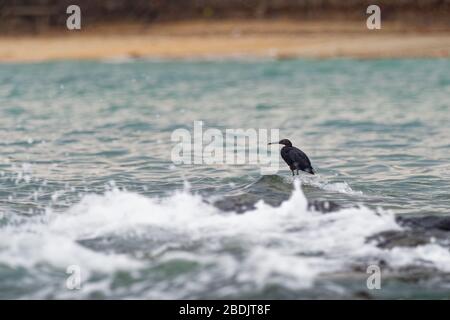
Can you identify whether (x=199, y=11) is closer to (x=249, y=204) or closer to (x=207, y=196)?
(x=207, y=196)

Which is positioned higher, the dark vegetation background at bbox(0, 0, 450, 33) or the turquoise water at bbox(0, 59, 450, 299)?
the dark vegetation background at bbox(0, 0, 450, 33)

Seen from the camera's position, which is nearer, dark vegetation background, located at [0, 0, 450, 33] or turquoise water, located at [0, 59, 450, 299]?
turquoise water, located at [0, 59, 450, 299]

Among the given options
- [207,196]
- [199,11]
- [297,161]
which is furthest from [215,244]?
[199,11]

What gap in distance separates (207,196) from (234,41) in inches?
1129

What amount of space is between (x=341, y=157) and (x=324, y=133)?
3331 millimetres

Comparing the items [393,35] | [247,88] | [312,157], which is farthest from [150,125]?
[393,35]

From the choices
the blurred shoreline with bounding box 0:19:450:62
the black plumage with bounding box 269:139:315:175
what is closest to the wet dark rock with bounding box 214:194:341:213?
the black plumage with bounding box 269:139:315:175

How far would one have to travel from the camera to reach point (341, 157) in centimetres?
1586

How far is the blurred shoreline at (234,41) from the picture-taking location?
3831cm

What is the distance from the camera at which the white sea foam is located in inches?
339

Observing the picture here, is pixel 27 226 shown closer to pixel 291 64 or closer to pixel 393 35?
pixel 291 64

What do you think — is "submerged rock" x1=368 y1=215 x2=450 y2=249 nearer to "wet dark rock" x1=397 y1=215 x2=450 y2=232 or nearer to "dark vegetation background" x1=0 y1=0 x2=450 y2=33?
"wet dark rock" x1=397 y1=215 x2=450 y2=232

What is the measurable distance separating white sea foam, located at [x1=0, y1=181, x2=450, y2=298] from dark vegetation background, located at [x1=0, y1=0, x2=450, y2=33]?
3175 centimetres

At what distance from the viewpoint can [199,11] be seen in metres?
42.8
